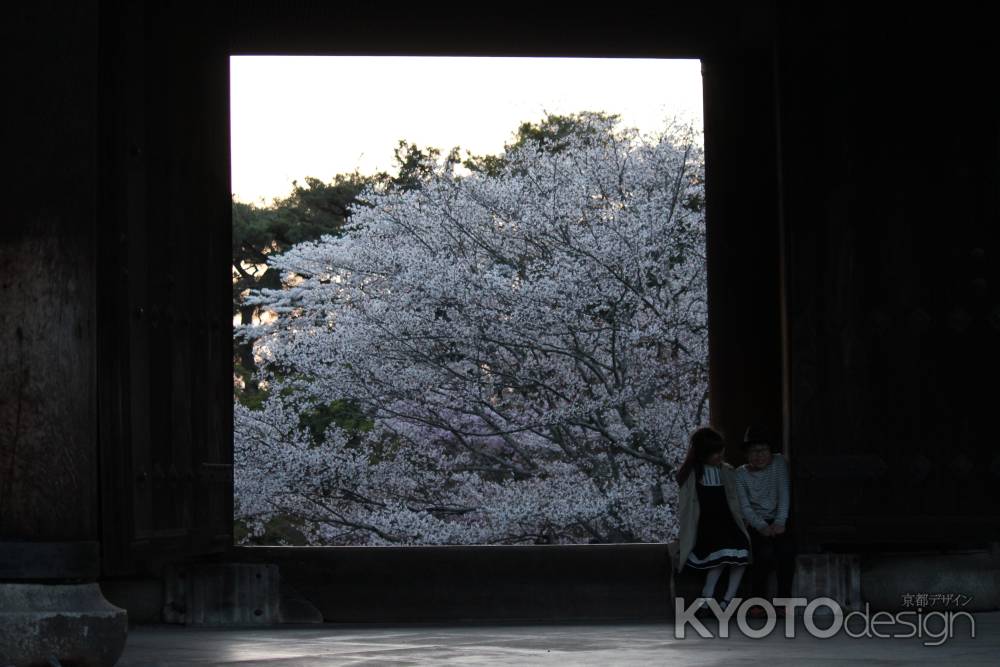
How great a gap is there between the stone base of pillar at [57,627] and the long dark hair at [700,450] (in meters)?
3.37

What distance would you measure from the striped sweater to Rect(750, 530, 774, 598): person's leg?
9 centimetres

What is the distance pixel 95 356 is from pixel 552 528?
849 cm

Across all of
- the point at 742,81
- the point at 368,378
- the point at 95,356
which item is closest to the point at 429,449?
the point at 368,378

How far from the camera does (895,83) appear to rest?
6.64 meters

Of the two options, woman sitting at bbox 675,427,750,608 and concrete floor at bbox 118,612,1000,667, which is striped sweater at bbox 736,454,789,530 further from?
concrete floor at bbox 118,612,1000,667

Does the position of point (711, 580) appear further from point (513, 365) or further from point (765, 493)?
point (513, 365)

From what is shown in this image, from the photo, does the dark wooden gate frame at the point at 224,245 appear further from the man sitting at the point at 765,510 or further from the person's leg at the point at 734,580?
the man sitting at the point at 765,510

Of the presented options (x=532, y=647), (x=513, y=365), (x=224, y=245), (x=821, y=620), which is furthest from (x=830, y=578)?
(x=513, y=365)

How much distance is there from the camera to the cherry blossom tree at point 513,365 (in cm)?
1305

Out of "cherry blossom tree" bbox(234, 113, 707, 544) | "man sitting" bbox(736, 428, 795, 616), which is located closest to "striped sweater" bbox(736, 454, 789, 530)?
"man sitting" bbox(736, 428, 795, 616)

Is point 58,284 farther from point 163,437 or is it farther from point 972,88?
point 972,88

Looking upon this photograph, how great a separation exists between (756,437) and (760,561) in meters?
0.61

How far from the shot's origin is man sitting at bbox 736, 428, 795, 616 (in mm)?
7031

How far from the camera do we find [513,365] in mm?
13648
